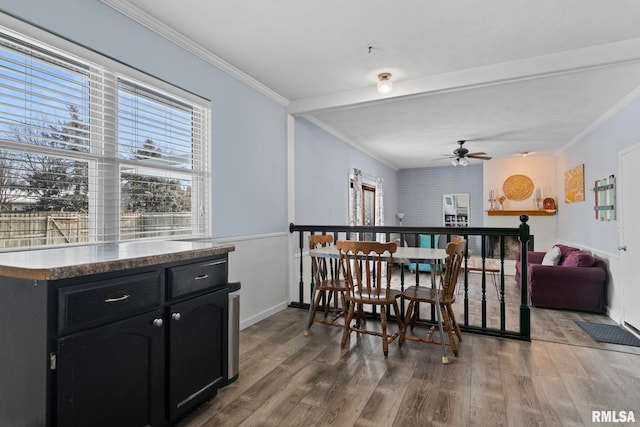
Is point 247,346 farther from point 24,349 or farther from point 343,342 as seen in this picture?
point 24,349

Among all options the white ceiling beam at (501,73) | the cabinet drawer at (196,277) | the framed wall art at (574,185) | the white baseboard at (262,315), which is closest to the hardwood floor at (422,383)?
the white baseboard at (262,315)

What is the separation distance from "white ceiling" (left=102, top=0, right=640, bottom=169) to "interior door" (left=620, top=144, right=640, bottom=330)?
31.6 inches

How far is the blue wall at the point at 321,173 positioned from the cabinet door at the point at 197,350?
2.54 m

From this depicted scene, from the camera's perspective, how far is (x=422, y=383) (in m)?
2.27

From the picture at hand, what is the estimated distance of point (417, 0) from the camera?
2258mm

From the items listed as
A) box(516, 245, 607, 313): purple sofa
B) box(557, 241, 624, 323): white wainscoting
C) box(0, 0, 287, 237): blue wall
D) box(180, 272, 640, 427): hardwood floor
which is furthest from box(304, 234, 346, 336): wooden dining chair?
box(557, 241, 624, 323): white wainscoting

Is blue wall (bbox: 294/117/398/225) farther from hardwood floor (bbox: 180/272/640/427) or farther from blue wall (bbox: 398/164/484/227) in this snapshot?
blue wall (bbox: 398/164/484/227)

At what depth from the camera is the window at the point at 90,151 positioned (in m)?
1.82

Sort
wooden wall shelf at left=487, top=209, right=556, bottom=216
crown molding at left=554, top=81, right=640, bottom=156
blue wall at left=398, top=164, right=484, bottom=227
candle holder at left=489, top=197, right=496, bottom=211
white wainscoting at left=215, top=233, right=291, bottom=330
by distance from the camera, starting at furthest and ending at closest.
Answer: blue wall at left=398, top=164, right=484, bottom=227 < candle holder at left=489, top=197, right=496, bottom=211 < wooden wall shelf at left=487, top=209, right=556, bottom=216 < crown molding at left=554, top=81, right=640, bottom=156 < white wainscoting at left=215, top=233, right=291, bottom=330

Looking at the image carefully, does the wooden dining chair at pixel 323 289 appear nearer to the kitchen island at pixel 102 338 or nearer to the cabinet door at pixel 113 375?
the kitchen island at pixel 102 338

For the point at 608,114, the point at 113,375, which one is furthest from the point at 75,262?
the point at 608,114

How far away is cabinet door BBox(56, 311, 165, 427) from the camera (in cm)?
129

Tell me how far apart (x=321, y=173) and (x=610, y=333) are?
12.5 ft

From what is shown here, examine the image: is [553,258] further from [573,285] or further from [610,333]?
[610,333]
